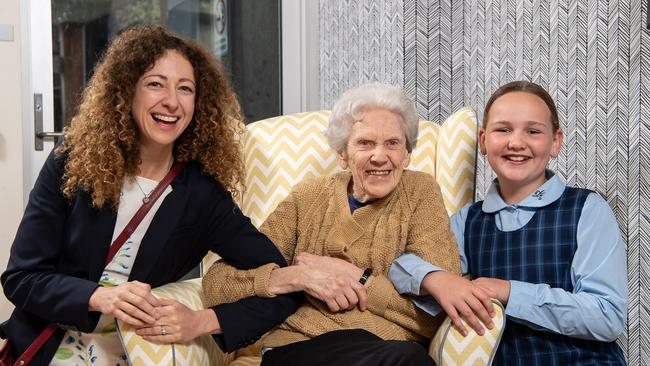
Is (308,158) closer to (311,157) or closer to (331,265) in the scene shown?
(311,157)

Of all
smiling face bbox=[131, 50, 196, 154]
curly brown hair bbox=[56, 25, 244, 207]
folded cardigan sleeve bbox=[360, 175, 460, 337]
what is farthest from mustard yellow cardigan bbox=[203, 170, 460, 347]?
smiling face bbox=[131, 50, 196, 154]

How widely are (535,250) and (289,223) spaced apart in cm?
61

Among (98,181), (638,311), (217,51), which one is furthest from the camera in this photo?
(217,51)

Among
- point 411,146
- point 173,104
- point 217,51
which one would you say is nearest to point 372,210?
point 411,146

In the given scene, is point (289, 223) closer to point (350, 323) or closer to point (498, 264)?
point (350, 323)

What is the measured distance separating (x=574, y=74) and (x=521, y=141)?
0.43 m

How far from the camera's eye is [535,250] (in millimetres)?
1797

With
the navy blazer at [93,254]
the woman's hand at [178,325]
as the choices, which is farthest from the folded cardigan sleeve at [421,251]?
the woman's hand at [178,325]

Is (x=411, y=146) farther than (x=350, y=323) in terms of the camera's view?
Yes

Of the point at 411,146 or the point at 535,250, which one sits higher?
the point at 411,146

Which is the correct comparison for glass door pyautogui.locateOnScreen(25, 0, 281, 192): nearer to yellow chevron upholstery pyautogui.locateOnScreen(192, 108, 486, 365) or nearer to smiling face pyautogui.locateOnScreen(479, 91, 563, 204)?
yellow chevron upholstery pyautogui.locateOnScreen(192, 108, 486, 365)

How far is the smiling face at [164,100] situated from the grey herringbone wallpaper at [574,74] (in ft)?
3.40

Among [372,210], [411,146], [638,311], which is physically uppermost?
[411,146]

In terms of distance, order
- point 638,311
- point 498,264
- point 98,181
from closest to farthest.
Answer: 1. point 98,181
2. point 498,264
3. point 638,311
